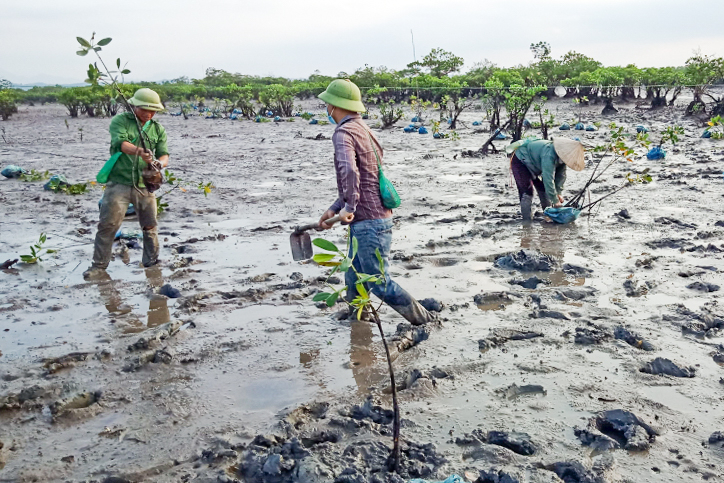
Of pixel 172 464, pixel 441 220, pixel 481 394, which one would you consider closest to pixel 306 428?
pixel 172 464

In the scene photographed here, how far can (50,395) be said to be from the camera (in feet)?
11.3

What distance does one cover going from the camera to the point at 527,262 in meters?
5.39

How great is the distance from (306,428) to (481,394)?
981 millimetres

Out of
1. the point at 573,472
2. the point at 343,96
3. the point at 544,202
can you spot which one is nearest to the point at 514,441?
the point at 573,472

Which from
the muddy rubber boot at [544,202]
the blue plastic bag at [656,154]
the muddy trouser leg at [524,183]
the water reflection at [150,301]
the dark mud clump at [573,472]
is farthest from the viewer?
the blue plastic bag at [656,154]

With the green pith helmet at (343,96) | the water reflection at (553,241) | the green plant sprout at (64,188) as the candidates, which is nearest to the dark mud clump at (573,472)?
the green pith helmet at (343,96)

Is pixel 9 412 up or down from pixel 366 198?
down

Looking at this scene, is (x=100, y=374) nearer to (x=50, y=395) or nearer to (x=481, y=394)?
(x=50, y=395)

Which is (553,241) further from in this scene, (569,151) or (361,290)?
(361,290)

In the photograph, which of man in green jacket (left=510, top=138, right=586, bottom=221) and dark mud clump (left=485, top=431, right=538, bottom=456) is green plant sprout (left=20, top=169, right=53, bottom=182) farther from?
dark mud clump (left=485, top=431, right=538, bottom=456)

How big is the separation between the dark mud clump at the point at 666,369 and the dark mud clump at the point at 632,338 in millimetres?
274

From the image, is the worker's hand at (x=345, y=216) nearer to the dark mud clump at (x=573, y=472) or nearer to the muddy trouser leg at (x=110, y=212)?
the dark mud clump at (x=573, y=472)

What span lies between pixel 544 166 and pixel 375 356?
11.7 feet

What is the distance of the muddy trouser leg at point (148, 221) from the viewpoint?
5.45 metres
